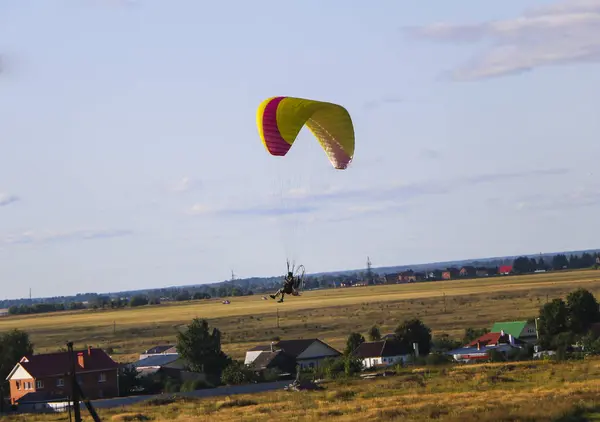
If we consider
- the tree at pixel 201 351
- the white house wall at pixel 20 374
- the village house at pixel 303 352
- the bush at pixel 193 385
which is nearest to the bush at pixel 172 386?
the bush at pixel 193 385

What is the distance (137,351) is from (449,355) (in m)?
47.2

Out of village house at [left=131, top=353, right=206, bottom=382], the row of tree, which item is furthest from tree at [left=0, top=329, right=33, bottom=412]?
the row of tree

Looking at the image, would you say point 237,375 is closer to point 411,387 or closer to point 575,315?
point 411,387

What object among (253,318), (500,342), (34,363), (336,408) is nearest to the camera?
(336,408)

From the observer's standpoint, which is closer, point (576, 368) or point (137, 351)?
point (576, 368)

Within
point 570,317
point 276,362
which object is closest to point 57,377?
point 276,362

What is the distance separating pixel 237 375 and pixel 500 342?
23.3m

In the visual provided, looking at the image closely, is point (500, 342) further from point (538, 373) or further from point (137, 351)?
point (137, 351)

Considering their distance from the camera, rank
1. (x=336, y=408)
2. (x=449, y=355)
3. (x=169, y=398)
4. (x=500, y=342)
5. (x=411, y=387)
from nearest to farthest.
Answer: (x=336, y=408)
(x=411, y=387)
(x=169, y=398)
(x=449, y=355)
(x=500, y=342)

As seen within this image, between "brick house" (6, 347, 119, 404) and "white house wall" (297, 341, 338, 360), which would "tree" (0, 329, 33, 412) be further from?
"white house wall" (297, 341, 338, 360)

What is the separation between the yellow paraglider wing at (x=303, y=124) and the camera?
39.9m

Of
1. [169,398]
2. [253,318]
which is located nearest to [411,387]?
[169,398]

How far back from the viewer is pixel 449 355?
81.1m

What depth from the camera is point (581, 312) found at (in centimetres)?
8450
